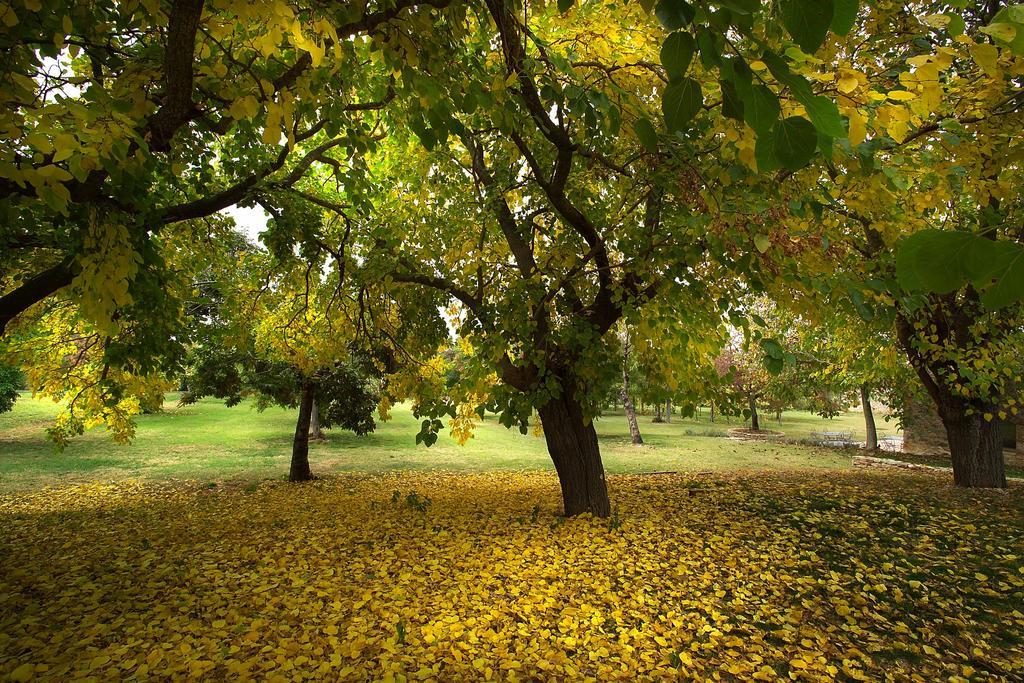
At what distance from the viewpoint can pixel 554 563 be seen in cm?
539

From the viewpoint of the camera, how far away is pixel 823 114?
89cm

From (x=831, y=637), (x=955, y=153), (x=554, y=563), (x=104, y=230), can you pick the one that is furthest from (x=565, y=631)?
(x=955, y=153)

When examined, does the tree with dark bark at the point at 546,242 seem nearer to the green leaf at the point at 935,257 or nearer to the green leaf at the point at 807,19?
the green leaf at the point at 807,19

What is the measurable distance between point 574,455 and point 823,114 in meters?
6.38

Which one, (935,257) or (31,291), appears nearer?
(935,257)

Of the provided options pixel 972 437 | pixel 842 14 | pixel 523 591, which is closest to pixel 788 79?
pixel 842 14

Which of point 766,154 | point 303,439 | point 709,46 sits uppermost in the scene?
point 709,46

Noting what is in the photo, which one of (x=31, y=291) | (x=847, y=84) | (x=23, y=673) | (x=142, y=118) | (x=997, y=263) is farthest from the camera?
(x=31, y=291)

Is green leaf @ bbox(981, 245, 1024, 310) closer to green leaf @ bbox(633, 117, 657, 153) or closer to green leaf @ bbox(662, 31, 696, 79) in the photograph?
green leaf @ bbox(662, 31, 696, 79)

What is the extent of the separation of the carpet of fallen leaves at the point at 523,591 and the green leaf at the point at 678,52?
3.74 metres

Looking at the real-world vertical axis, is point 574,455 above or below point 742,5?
below

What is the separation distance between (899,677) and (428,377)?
6.01m

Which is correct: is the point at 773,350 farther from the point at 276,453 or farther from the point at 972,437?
the point at 276,453

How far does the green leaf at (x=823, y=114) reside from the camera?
0.86 meters
